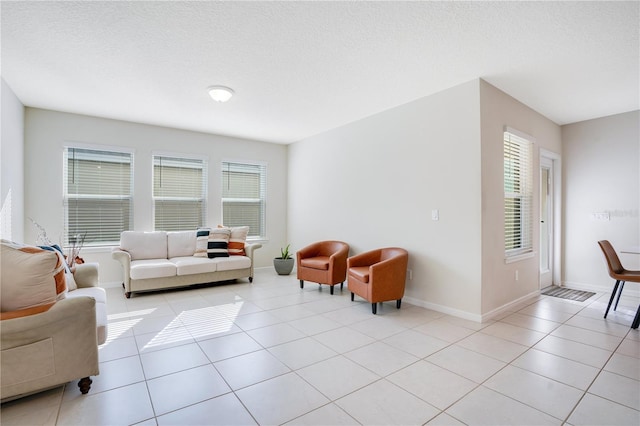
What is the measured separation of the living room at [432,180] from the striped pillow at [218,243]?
2.09 ft

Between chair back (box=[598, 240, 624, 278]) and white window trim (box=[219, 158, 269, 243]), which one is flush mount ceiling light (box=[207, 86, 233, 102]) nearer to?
white window trim (box=[219, 158, 269, 243])

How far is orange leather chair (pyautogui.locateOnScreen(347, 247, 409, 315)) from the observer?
364 centimetres

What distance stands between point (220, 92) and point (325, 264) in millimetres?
2762

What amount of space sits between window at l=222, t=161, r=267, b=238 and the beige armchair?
4.17 meters

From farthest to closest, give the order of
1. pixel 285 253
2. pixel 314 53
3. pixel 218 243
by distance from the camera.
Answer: pixel 285 253
pixel 218 243
pixel 314 53

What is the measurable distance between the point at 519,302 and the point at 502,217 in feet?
4.11

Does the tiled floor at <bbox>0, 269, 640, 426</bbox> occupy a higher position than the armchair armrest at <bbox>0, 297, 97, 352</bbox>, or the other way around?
the armchair armrest at <bbox>0, 297, 97, 352</bbox>

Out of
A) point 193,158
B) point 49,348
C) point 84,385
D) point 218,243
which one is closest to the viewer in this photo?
point 49,348

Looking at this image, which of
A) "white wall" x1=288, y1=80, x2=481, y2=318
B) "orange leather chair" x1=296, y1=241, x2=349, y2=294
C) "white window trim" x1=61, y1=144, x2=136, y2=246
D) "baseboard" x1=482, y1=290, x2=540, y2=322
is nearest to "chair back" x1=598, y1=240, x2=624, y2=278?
"baseboard" x1=482, y1=290, x2=540, y2=322

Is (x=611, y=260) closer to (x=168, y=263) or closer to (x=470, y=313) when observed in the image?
(x=470, y=313)

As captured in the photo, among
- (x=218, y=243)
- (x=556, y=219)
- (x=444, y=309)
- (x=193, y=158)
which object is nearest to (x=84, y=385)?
(x=218, y=243)

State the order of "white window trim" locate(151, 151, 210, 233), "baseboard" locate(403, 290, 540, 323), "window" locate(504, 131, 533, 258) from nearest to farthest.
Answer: "baseboard" locate(403, 290, 540, 323) < "window" locate(504, 131, 533, 258) < "white window trim" locate(151, 151, 210, 233)

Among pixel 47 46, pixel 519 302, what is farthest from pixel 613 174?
pixel 47 46

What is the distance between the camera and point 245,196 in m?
6.41
